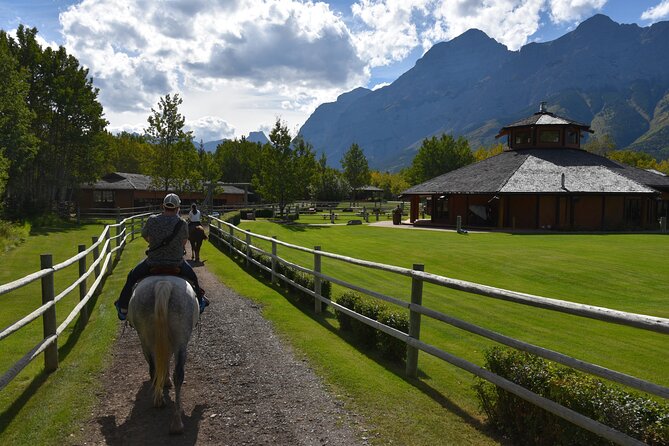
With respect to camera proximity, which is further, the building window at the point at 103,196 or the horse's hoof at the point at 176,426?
the building window at the point at 103,196

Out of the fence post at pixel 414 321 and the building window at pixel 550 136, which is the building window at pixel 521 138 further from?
the fence post at pixel 414 321

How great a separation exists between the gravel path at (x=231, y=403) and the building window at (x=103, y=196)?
54.2m

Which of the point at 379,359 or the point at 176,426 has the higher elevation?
the point at 176,426

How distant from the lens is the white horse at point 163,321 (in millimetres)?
4957

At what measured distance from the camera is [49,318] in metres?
6.28

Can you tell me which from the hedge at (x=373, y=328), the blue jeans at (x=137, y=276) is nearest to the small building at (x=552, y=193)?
the hedge at (x=373, y=328)

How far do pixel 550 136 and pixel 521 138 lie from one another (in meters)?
2.70

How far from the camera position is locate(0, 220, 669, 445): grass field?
16.6 ft

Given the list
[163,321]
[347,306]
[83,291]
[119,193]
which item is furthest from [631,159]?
[163,321]

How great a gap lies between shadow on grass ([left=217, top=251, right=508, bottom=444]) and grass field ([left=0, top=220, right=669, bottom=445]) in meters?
0.04

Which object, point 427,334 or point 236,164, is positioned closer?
point 427,334

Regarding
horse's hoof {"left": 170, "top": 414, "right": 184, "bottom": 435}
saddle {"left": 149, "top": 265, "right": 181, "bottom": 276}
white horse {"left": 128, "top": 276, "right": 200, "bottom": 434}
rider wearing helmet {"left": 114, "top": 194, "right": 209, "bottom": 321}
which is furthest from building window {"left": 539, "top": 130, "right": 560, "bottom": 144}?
horse's hoof {"left": 170, "top": 414, "right": 184, "bottom": 435}

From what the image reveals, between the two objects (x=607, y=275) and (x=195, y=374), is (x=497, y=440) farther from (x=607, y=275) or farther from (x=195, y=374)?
(x=607, y=275)

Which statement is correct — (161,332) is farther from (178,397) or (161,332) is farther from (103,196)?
(103,196)
